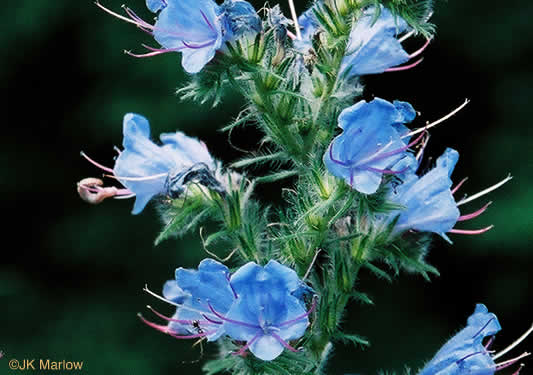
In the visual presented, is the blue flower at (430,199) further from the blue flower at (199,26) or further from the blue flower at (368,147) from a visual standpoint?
the blue flower at (199,26)

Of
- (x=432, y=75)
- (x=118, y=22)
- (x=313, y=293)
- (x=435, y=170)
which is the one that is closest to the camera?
(x=313, y=293)

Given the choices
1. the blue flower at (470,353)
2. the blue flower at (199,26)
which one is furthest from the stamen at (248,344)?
the blue flower at (199,26)

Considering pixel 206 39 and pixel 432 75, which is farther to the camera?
pixel 432 75

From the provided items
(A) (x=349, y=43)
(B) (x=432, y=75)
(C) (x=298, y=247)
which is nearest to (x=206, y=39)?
(A) (x=349, y=43)

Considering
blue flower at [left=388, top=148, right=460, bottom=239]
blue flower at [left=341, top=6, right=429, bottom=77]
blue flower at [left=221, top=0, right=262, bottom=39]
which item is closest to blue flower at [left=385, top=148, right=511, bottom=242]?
blue flower at [left=388, top=148, right=460, bottom=239]

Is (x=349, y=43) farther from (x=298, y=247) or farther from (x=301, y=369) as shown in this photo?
(x=301, y=369)

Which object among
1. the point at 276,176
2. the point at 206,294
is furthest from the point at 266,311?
the point at 276,176

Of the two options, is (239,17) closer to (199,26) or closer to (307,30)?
(199,26)
